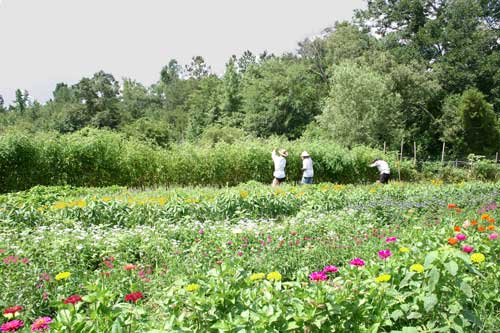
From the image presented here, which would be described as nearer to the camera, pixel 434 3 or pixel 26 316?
pixel 26 316

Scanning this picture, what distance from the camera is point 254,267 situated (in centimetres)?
455

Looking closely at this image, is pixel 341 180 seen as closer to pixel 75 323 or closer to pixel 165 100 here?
pixel 75 323

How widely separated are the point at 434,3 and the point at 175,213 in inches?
1515

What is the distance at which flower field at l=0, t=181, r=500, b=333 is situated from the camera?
2.33m

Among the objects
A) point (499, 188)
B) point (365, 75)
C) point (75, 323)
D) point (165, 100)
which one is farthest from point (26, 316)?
point (165, 100)

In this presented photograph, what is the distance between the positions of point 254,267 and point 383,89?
25.1m

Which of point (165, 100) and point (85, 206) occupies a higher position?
Answer: point (165, 100)

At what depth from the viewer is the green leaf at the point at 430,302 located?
2.41 m

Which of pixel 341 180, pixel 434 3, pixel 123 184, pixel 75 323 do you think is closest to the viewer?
pixel 75 323

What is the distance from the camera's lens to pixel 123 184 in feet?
45.3

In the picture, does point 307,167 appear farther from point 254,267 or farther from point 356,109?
point 356,109

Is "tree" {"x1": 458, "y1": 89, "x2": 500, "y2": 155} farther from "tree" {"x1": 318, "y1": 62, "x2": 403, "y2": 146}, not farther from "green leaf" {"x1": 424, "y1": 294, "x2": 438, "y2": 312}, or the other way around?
"green leaf" {"x1": 424, "y1": 294, "x2": 438, "y2": 312}

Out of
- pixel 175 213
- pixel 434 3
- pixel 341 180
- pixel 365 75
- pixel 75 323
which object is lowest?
pixel 341 180

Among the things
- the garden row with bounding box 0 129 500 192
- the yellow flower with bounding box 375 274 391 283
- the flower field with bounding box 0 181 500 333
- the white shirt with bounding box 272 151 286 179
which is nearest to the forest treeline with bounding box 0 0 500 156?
the garden row with bounding box 0 129 500 192
